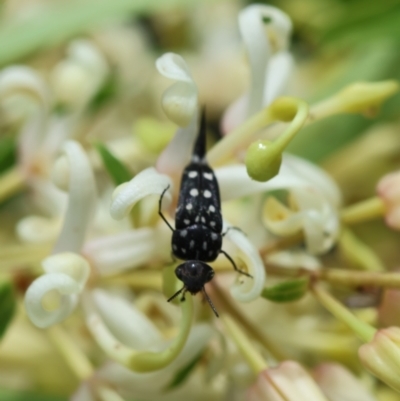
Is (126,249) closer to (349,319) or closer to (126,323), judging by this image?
(126,323)

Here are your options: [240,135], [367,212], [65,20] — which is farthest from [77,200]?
[65,20]

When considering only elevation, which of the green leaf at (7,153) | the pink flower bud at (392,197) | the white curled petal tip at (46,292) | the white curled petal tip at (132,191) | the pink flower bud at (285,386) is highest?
the green leaf at (7,153)

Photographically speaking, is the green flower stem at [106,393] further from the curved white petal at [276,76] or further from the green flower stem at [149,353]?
the curved white petal at [276,76]

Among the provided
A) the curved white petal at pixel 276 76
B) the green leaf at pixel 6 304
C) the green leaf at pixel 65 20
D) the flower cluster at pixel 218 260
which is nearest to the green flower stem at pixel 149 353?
the flower cluster at pixel 218 260

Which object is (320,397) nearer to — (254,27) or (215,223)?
(215,223)

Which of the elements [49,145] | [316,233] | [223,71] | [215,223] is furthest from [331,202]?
[223,71]
